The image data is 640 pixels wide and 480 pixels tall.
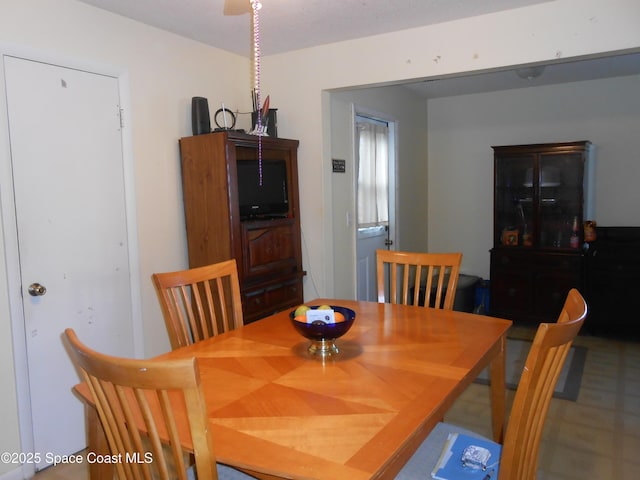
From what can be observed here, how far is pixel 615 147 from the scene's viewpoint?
14.7 feet

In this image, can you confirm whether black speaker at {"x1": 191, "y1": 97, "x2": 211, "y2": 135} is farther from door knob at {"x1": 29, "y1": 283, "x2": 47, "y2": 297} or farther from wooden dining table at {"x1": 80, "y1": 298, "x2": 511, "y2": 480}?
wooden dining table at {"x1": 80, "y1": 298, "x2": 511, "y2": 480}

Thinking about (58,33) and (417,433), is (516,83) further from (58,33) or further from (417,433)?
(417,433)

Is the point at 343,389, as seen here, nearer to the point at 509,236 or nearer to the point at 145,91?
the point at 145,91

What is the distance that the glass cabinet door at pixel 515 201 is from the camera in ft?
14.8

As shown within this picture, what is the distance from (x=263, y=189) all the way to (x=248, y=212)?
0.68 ft

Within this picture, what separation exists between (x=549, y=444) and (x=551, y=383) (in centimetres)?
159

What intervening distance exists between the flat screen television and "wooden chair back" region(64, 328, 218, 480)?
6.36 ft

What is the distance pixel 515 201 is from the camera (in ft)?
15.1

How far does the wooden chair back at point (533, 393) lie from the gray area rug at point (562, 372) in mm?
2123

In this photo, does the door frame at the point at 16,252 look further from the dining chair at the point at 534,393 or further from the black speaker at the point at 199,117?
the dining chair at the point at 534,393

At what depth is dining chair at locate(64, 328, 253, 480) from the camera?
2.90 feet

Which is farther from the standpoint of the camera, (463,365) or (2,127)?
(2,127)

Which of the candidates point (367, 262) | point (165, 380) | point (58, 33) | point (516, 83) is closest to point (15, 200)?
point (58, 33)

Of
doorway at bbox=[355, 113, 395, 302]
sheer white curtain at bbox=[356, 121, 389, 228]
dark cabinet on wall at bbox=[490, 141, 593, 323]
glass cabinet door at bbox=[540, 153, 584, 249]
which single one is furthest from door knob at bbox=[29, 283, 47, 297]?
glass cabinet door at bbox=[540, 153, 584, 249]
